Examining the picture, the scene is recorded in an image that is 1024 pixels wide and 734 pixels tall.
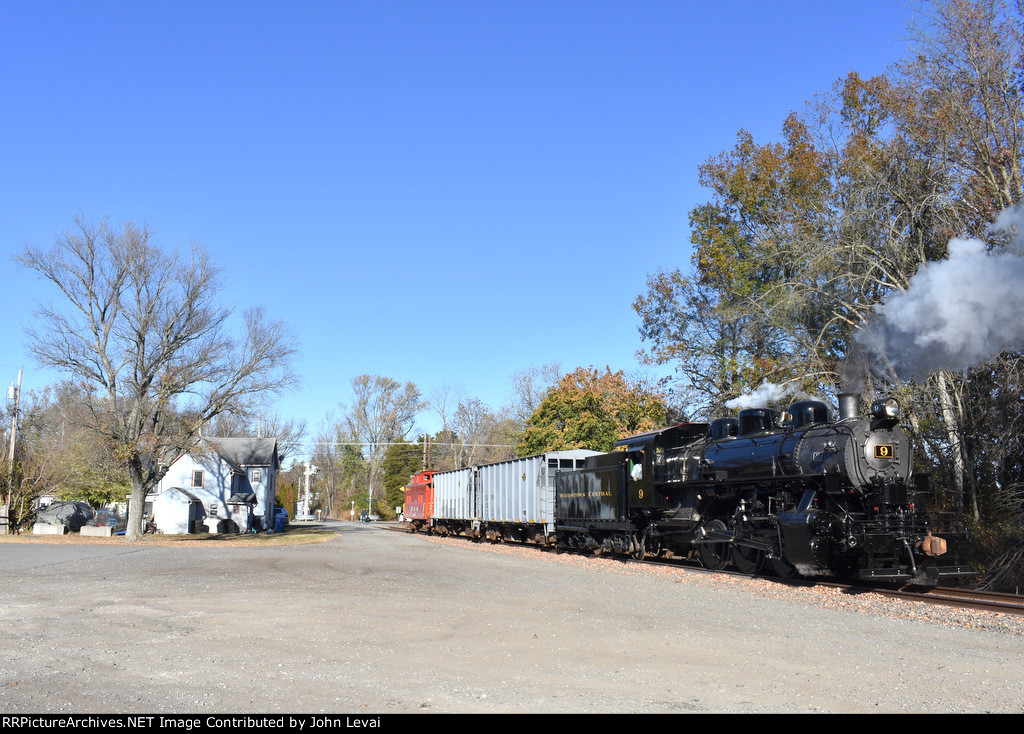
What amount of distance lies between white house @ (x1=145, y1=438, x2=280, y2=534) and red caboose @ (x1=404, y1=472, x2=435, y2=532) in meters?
10.8

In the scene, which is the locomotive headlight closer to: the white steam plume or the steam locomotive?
the steam locomotive

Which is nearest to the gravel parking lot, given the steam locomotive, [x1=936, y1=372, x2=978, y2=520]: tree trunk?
the steam locomotive

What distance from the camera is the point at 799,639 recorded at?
29.6 feet

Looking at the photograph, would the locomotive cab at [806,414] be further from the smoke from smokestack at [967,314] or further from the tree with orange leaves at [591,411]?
the tree with orange leaves at [591,411]

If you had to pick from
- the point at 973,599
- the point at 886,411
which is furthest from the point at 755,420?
the point at 973,599

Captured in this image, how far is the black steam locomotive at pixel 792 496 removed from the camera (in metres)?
13.2

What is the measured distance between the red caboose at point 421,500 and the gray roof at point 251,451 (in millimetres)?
14122

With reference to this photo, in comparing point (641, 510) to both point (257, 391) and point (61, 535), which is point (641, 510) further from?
point (61, 535)

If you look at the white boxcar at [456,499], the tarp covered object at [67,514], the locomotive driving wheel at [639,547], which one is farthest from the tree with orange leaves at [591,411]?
the tarp covered object at [67,514]

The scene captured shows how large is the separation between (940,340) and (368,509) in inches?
2941

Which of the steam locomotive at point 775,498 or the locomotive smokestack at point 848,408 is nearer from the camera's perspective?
the steam locomotive at point 775,498

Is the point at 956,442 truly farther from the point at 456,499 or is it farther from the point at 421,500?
the point at 421,500

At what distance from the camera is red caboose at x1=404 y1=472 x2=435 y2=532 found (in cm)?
4272

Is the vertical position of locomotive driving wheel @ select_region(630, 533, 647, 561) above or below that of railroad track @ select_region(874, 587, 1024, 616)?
above
